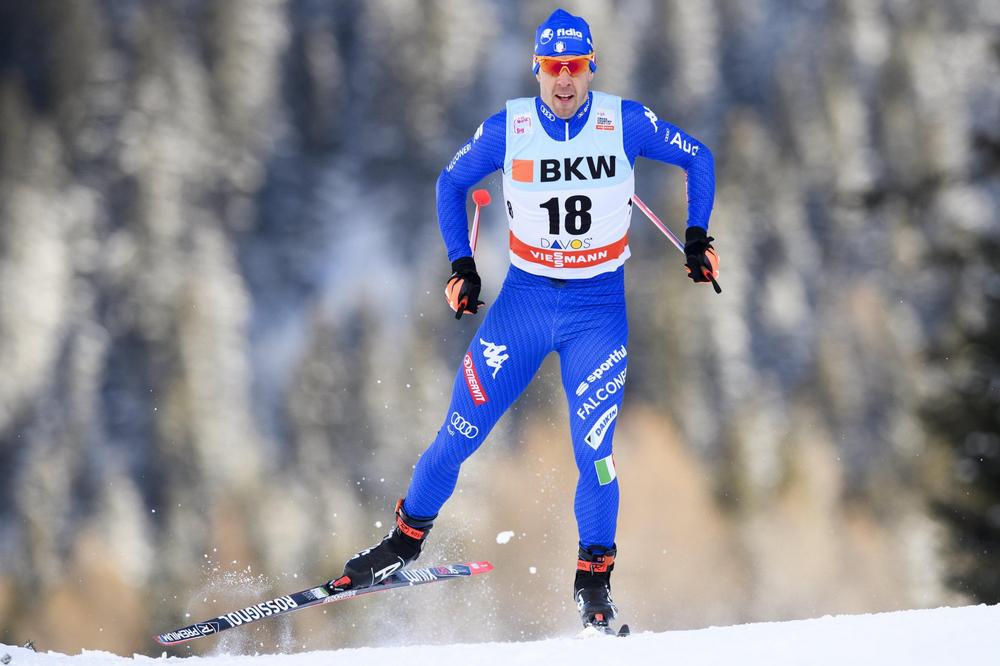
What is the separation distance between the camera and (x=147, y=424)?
36.7 metres

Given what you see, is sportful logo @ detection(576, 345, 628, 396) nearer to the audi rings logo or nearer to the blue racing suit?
the blue racing suit

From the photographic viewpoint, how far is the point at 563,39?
4.70 metres

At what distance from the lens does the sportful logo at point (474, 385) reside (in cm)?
491

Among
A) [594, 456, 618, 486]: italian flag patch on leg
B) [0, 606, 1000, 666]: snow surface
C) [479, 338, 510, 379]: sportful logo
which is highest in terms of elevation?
[479, 338, 510, 379]: sportful logo

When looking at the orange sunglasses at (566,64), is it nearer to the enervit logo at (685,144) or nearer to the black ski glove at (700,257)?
the enervit logo at (685,144)

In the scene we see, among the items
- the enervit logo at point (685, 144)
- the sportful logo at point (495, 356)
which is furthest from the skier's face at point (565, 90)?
the sportful logo at point (495, 356)

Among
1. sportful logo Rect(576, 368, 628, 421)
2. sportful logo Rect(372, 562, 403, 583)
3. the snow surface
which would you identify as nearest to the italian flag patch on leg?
sportful logo Rect(576, 368, 628, 421)

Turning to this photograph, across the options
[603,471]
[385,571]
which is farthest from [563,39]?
[385,571]

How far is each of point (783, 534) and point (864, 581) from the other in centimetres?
276

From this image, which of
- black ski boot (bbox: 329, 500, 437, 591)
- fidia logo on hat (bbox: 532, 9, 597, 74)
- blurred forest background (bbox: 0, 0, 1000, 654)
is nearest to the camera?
fidia logo on hat (bbox: 532, 9, 597, 74)

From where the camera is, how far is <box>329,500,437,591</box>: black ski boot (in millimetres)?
5230

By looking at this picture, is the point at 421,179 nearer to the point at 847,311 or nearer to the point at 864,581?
the point at 847,311

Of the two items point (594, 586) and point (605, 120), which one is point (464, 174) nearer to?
point (605, 120)

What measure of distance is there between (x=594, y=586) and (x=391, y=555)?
Answer: 936 mm
